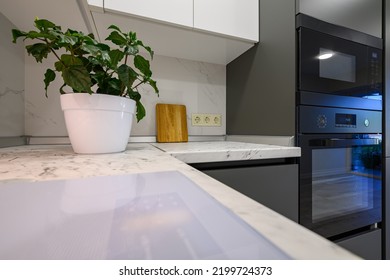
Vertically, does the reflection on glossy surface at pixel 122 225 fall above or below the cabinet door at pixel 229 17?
below

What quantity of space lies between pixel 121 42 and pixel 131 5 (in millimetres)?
337

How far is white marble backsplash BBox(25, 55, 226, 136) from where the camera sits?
104 cm

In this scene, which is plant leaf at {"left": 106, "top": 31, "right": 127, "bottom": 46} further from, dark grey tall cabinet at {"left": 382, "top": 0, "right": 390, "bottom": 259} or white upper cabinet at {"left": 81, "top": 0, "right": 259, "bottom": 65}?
dark grey tall cabinet at {"left": 382, "top": 0, "right": 390, "bottom": 259}

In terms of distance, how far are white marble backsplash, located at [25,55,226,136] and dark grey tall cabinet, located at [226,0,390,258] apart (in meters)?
0.24

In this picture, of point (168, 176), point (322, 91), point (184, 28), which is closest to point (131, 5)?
point (184, 28)

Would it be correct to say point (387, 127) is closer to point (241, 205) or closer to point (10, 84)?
point (241, 205)

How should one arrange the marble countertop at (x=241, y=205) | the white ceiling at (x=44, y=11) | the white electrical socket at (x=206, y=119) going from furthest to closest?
the white electrical socket at (x=206, y=119) → the white ceiling at (x=44, y=11) → the marble countertop at (x=241, y=205)

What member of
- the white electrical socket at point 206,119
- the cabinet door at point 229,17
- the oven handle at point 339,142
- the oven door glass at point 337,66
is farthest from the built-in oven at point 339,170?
the white electrical socket at point 206,119

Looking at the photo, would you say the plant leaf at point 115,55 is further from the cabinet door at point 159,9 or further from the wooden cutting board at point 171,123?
the wooden cutting board at point 171,123

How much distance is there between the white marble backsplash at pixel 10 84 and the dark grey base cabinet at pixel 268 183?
93 cm

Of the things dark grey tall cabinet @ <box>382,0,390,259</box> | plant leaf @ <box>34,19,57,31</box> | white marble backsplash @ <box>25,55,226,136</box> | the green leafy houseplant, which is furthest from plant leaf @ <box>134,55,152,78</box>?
dark grey tall cabinet @ <box>382,0,390,259</box>

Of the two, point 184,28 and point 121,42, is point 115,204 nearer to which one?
point 121,42

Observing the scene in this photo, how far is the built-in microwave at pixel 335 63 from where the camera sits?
0.84m

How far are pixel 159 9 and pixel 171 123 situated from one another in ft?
1.99
